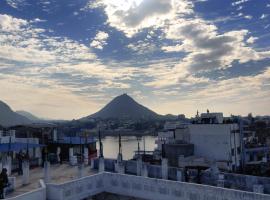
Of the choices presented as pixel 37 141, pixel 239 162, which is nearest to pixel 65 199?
pixel 37 141

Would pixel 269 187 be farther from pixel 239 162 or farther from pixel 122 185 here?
pixel 239 162

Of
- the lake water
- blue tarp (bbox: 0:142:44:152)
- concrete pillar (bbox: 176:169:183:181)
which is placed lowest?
the lake water

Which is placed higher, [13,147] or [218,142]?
[13,147]

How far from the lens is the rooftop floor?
822 inches

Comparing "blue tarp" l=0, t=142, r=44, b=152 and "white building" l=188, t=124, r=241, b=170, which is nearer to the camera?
"blue tarp" l=0, t=142, r=44, b=152

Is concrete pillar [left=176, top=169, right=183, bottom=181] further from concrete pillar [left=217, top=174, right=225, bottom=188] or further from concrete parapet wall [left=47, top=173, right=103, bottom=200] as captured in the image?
concrete parapet wall [left=47, top=173, right=103, bottom=200]

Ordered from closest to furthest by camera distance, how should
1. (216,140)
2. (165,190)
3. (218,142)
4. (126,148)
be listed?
(165,190) < (218,142) < (216,140) < (126,148)

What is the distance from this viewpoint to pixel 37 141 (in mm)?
33812

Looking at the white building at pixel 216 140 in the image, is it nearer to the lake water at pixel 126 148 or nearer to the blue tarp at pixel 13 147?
the blue tarp at pixel 13 147

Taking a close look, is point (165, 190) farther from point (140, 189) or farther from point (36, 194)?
point (36, 194)

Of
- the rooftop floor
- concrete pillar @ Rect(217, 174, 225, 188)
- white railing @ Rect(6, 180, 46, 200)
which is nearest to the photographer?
white railing @ Rect(6, 180, 46, 200)

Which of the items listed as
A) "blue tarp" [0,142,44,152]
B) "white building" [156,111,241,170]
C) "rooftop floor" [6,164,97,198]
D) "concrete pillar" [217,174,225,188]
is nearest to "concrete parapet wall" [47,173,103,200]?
"rooftop floor" [6,164,97,198]

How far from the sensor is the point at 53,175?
24844mm

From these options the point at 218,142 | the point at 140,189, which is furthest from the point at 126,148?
the point at 140,189
